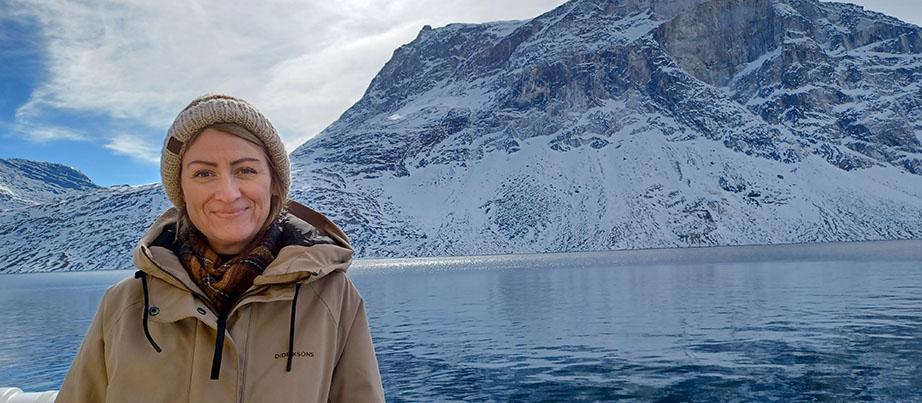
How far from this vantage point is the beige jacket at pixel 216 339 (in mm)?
2533

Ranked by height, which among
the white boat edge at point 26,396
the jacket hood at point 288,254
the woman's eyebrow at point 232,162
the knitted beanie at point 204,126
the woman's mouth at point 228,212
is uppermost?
the knitted beanie at point 204,126

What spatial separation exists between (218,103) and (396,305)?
48913mm

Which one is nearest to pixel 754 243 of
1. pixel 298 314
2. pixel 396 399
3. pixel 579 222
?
pixel 579 222

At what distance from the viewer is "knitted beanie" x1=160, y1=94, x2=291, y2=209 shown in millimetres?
2922

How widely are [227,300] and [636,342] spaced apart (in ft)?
91.4

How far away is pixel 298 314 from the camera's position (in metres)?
2.69

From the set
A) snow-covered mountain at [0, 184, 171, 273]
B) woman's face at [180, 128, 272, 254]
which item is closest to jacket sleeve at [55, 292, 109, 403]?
woman's face at [180, 128, 272, 254]

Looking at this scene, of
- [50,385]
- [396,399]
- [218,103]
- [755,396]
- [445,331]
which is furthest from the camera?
[445,331]

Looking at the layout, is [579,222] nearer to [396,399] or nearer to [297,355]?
[396,399]

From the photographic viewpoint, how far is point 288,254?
2.73 metres

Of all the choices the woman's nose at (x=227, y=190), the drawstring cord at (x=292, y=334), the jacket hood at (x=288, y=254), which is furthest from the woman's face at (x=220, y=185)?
the drawstring cord at (x=292, y=334)

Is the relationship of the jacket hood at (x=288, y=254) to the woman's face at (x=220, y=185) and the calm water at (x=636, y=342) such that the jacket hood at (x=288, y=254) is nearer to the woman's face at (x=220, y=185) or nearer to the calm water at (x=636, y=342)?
the woman's face at (x=220, y=185)

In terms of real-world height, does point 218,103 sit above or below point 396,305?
above

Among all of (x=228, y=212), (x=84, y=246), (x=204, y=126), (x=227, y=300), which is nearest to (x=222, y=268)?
(x=227, y=300)
